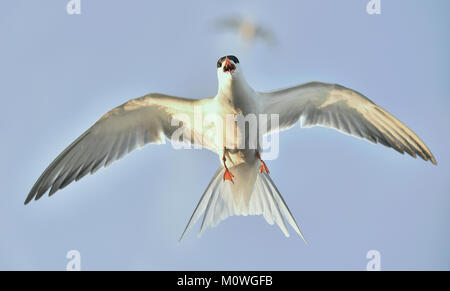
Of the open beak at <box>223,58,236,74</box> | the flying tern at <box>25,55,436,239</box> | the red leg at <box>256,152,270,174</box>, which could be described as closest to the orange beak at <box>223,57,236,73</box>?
the open beak at <box>223,58,236,74</box>

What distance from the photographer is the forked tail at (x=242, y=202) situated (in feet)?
16.0

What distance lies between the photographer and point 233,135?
471 cm

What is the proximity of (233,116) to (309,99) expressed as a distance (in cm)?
90

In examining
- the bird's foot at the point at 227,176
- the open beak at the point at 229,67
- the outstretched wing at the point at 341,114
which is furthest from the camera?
the outstretched wing at the point at 341,114

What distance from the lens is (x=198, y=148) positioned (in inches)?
203

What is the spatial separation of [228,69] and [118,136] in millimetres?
1347

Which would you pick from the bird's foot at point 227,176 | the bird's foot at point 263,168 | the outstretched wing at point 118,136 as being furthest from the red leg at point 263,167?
the outstretched wing at point 118,136

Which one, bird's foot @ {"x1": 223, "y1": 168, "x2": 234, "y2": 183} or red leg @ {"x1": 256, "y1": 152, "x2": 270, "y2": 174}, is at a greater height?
red leg @ {"x1": 256, "y1": 152, "x2": 270, "y2": 174}

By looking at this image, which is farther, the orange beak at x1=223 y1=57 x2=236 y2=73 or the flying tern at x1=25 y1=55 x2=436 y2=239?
the flying tern at x1=25 y1=55 x2=436 y2=239

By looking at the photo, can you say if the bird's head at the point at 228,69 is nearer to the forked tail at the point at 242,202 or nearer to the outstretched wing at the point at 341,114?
the outstretched wing at the point at 341,114

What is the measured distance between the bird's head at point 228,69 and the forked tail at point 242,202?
0.86 metres

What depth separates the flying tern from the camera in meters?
4.87

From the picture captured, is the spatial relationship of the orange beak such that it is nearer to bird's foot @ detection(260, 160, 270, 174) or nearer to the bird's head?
the bird's head

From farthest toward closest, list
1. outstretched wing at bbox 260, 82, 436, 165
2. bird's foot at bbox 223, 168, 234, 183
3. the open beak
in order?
outstretched wing at bbox 260, 82, 436, 165
bird's foot at bbox 223, 168, 234, 183
the open beak
